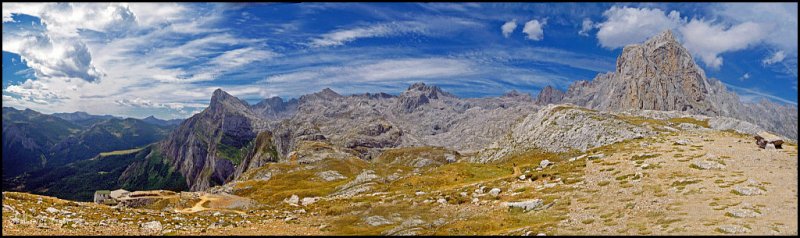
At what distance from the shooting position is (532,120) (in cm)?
12688

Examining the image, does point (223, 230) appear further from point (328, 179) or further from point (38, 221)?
point (328, 179)

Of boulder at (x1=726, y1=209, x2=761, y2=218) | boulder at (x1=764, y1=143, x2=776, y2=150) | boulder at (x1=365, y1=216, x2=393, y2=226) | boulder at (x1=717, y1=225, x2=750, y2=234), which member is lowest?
boulder at (x1=365, y1=216, x2=393, y2=226)

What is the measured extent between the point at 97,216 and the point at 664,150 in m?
61.7

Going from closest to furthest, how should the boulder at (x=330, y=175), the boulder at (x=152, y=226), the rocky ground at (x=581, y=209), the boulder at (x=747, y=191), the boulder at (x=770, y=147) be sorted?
the rocky ground at (x=581, y=209) < the boulder at (x=747, y=191) < the boulder at (x=152, y=226) < the boulder at (x=770, y=147) < the boulder at (x=330, y=175)

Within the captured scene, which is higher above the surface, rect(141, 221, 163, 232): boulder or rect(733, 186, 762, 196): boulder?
rect(733, 186, 762, 196): boulder

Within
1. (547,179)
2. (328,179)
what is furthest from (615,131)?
(328,179)

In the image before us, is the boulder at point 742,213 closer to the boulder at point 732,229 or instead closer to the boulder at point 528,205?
the boulder at point 732,229

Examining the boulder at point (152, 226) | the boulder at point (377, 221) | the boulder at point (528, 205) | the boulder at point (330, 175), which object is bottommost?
the boulder at point (330, 175)

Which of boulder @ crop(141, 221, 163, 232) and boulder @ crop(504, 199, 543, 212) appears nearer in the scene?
boulder @ crop(141, 221, 163, 232)

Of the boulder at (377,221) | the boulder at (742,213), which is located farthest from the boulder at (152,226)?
the boulder at (742,213)

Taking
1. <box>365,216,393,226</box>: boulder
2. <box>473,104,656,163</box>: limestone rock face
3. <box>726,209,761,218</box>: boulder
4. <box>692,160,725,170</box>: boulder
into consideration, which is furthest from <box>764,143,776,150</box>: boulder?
<box>365,216,393,226</box>: boulder

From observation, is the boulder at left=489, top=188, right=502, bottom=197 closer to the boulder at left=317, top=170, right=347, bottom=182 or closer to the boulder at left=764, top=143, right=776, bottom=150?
the boulder at left=764, top=143, right=776, bottom=150

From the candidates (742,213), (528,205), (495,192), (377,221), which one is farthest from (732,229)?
(495,192)

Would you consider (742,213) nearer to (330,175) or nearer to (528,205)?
(528,205)
